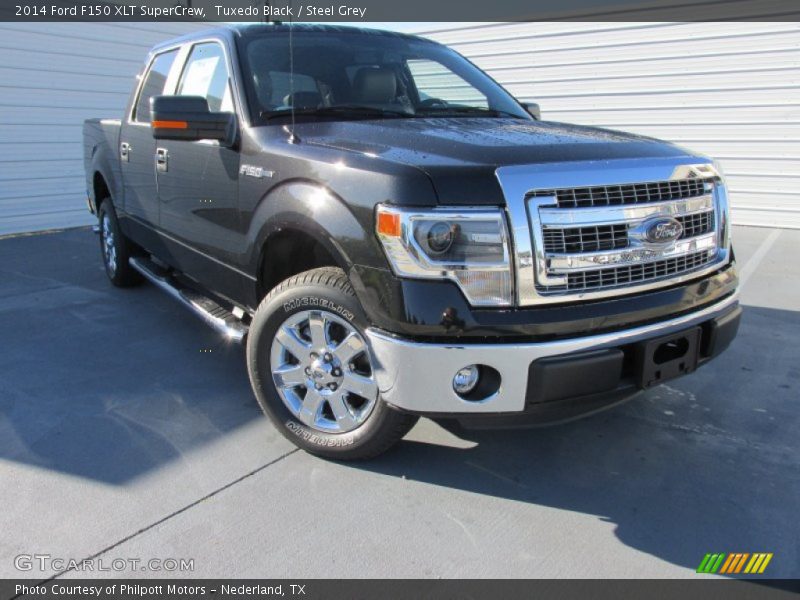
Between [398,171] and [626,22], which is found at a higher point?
[626,22]

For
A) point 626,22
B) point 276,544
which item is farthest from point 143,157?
point 626,22

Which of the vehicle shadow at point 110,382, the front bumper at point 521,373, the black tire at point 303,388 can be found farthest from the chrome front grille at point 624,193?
the vehicle shadow at point 110,382

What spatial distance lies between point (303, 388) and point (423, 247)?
41.0 inches

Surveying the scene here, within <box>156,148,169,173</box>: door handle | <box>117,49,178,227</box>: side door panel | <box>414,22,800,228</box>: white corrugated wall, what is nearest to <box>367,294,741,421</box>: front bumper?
<box>156,148,169,173</box>: door handle

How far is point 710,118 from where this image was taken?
8969 millimetres

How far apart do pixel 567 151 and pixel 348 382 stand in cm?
128

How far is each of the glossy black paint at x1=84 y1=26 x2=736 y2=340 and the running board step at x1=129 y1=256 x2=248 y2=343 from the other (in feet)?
0.41

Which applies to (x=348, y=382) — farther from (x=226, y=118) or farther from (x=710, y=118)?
(x=710, y=118)

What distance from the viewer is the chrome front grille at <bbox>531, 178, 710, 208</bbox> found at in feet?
7.41

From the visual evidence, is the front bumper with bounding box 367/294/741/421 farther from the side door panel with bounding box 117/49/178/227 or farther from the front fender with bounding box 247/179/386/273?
the side door panel with bounding box 117/49/178/227

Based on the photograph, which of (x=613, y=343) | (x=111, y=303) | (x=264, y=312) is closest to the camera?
(x=613, y=343)

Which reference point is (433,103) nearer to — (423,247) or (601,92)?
(423,247)

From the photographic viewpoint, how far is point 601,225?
2.32 metres

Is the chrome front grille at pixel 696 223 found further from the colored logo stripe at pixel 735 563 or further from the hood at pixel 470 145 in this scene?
the colored logo stripe at pixel 735 563
